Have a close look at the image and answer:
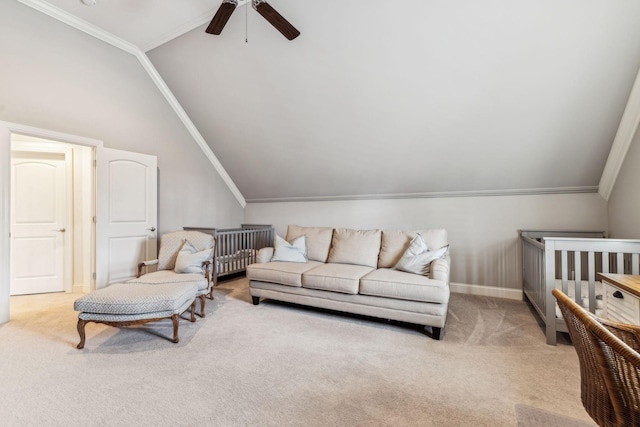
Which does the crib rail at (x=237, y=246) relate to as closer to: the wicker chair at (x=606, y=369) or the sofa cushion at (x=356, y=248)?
the sofa cushion at (x=356, y=248)

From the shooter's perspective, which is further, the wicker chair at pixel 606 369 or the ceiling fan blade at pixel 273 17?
the ceiling fan blade at pixel 273 17

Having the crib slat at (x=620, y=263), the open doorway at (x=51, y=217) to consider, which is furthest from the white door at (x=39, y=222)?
the crib slat at (x=620, y=263)

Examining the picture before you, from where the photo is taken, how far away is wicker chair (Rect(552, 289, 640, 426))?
0.84 metres

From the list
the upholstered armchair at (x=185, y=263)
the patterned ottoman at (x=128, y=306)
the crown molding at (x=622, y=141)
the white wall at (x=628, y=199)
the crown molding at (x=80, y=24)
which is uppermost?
the crown molding at (x=80, y=24)

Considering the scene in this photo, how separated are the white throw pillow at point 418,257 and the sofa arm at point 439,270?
11cm

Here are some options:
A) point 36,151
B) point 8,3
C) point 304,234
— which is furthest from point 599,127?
point 36,151

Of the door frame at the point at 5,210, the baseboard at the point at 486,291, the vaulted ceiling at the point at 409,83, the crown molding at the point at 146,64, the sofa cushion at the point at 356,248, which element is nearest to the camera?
the vaulted ceiling at the point at 409,83

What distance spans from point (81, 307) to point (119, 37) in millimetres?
3443

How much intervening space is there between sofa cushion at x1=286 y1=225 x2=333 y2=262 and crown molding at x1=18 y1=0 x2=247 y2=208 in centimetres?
214

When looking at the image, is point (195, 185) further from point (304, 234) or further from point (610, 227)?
point (610, 227)

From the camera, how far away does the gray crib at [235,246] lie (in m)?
4.37

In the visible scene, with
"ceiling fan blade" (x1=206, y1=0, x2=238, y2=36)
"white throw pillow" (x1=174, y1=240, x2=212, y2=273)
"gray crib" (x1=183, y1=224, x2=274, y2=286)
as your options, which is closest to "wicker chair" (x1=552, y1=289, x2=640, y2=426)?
"ceiling fan blade" (x1=206, y1=0, x2=238, y2=36)

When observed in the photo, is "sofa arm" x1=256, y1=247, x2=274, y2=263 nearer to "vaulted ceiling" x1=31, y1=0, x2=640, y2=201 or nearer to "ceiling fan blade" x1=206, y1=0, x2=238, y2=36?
"vaulted ceiling" x1=31, y1=0, x2=640, y2=201

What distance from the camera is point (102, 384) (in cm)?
188
